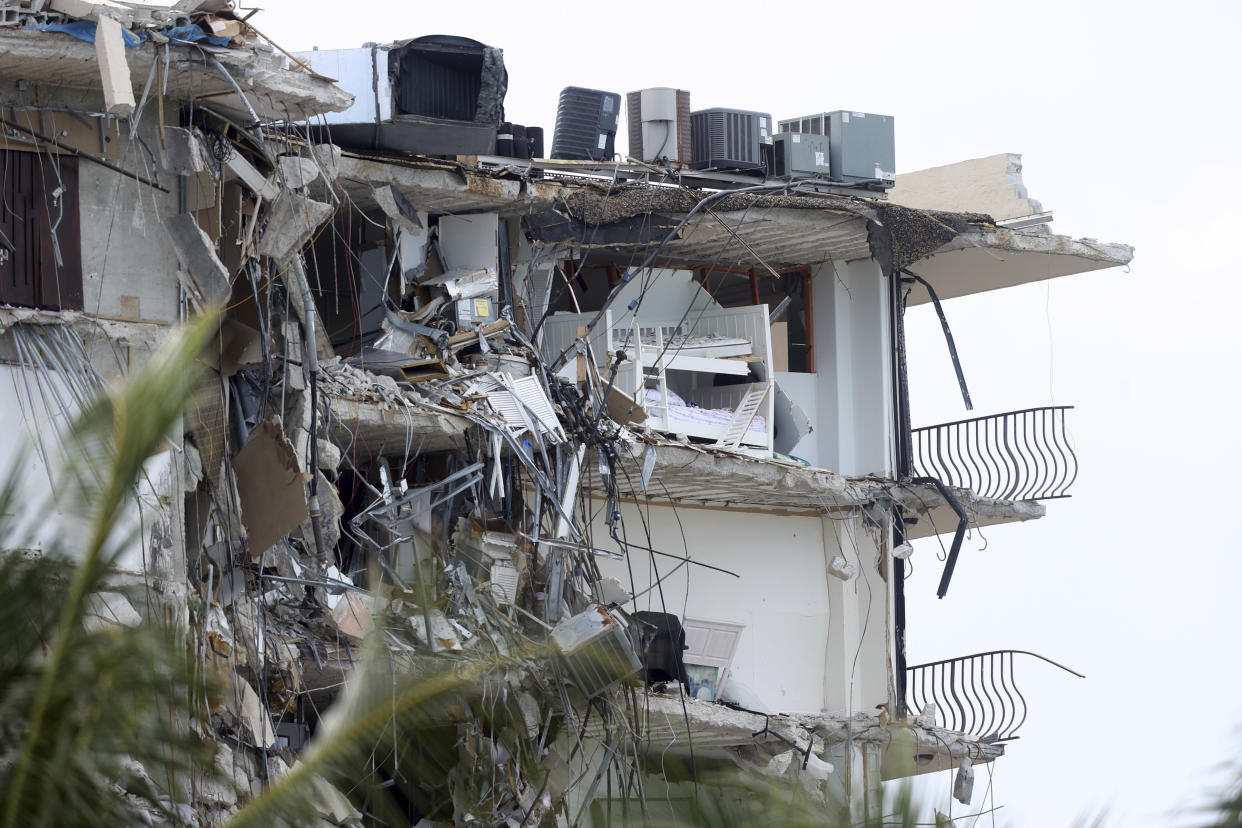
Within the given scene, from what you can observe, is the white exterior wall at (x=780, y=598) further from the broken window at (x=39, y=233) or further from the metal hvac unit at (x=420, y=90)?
the broken window at (x=39, y=233)

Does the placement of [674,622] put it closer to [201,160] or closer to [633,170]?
[633,170]

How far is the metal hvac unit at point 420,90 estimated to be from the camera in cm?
1379

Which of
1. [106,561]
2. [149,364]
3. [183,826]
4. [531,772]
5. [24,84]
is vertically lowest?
[531,772]

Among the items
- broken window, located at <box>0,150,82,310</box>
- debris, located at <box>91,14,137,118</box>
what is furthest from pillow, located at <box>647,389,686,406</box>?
debris, located at <box>91,14,137,118</box>

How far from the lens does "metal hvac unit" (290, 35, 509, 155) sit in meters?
13.8

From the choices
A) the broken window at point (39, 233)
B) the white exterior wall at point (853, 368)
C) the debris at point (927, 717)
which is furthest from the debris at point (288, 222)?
the debris at point (927, 717)

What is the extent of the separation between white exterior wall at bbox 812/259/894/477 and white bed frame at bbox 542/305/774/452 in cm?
148

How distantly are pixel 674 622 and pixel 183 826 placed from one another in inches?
422

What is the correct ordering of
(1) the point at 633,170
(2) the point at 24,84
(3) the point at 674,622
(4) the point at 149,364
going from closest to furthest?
(4) the point at 149,364 < (2) the point at 24,84 < (3) the point at 674,622 < (1) the point at 633,170

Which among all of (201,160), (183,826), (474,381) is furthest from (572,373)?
(183,826)

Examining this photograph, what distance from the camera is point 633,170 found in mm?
16375

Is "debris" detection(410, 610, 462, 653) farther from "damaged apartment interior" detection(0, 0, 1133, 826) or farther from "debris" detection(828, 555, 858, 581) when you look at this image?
"debris" detection(828, 555, 858, 581)

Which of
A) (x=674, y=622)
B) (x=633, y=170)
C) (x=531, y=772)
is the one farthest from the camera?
(x=633, y=170)

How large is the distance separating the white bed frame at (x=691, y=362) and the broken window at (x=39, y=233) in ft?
22.3
